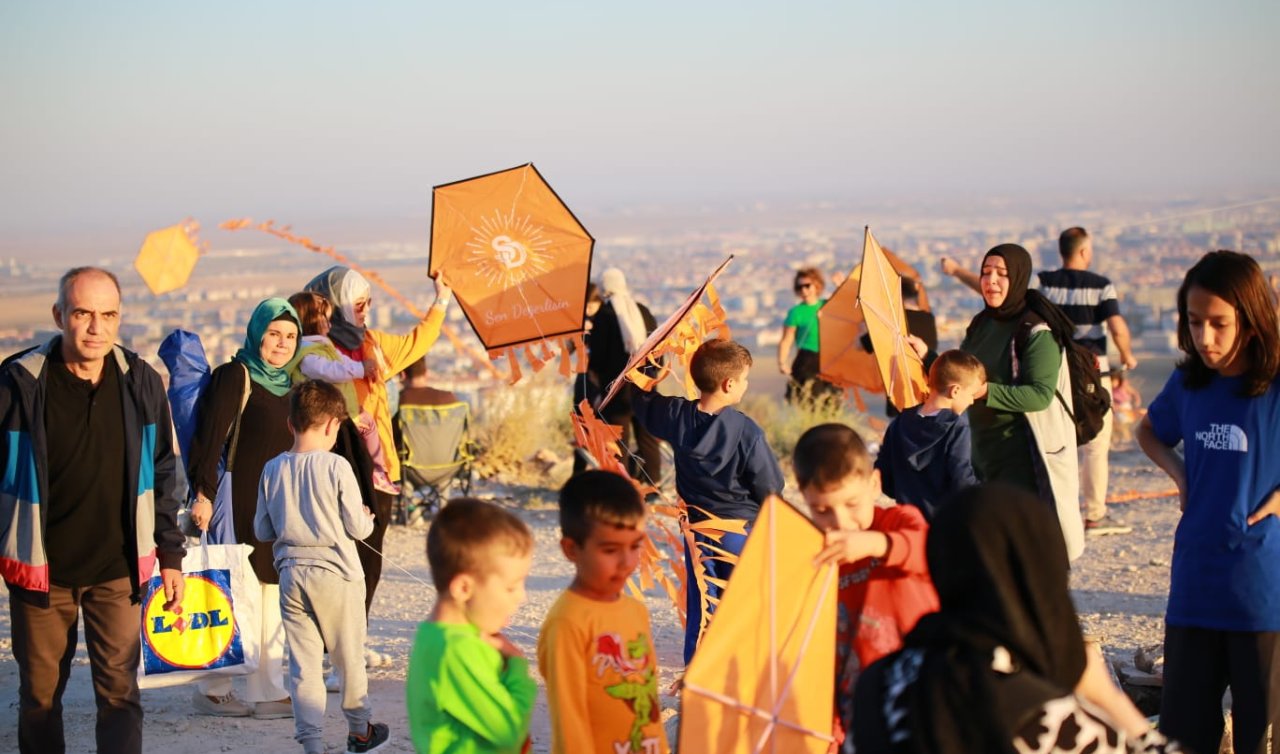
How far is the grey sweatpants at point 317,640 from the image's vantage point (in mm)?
5363

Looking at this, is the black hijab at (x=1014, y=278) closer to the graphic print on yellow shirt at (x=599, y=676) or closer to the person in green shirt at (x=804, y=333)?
the graphic print on yellow shirt at (x=599, y=676)

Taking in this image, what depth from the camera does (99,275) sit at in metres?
4.62

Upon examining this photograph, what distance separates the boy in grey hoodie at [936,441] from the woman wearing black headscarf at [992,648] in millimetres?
2770

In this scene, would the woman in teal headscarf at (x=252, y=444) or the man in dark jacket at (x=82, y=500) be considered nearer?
the man in dark jacket at (x=82, y=500)

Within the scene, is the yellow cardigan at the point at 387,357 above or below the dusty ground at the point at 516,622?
above

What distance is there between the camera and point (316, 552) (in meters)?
5.35

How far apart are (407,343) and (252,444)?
1044 millimetres

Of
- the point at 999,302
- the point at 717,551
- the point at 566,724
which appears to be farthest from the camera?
the point at 999,302

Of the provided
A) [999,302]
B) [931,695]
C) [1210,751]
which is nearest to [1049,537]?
[931,695]

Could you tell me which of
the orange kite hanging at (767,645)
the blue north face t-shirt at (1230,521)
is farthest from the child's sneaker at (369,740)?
the blue north face t-shirt at (1230,521)

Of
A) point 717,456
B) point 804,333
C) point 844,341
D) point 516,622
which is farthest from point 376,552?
point 804,333

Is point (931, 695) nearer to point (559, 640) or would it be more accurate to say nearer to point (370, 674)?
point (559, 640)

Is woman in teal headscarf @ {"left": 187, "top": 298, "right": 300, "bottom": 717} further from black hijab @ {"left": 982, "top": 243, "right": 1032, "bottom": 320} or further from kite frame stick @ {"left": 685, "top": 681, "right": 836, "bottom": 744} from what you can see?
black hijab @ {"left": 982, "top": 243, "right": 1032, "bottom": 320}

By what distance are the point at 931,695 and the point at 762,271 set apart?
186 feet
